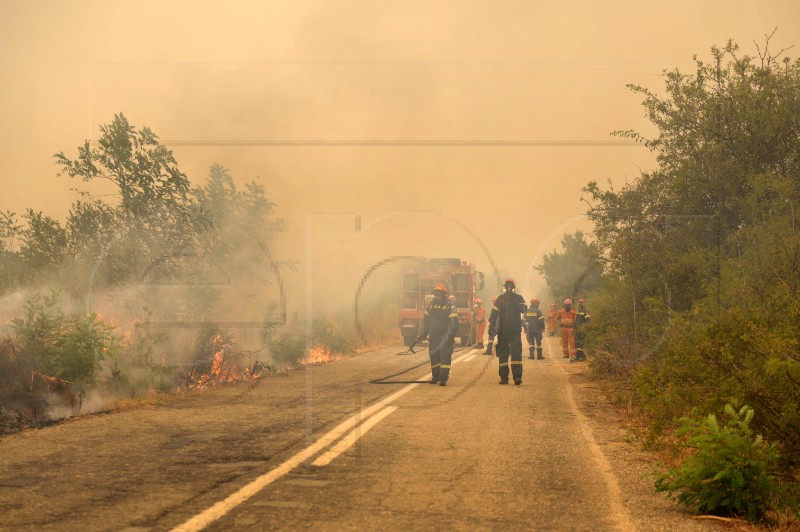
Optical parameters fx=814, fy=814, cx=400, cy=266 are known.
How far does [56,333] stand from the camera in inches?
465

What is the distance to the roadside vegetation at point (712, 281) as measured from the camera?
734cm

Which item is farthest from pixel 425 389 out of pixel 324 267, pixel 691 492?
pixel 324 267

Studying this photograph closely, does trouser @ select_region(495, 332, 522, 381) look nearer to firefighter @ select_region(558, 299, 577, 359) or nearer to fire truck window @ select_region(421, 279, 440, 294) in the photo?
firefighter @ select_region(558, 299, 577, 359)

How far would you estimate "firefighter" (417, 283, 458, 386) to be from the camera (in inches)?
635

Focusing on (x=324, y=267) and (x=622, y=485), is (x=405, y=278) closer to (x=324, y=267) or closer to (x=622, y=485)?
(x=622, y=485)

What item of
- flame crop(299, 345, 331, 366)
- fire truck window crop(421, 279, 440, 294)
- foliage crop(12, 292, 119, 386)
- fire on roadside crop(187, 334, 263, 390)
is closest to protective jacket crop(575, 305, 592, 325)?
flame crop(299, 345, 331, 366)

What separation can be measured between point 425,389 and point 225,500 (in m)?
9.36

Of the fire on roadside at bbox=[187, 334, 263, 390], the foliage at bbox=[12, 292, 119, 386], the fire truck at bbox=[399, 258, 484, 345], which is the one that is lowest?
the fire on roadside at bbox=[187, 334, 263, 390]

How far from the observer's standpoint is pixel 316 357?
23.4 meters

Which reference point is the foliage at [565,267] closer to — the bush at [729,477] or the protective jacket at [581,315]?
the protective jacket at [581,315]

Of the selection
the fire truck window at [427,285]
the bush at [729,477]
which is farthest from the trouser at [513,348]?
the fire truck window at [427,285]

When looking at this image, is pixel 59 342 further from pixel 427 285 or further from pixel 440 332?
pixel 427 285

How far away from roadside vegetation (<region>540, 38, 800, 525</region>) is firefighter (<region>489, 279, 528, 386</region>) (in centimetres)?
191

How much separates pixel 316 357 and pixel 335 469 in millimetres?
15943
